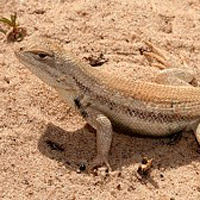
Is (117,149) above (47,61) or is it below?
below

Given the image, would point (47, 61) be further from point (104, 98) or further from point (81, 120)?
point (81, 120)

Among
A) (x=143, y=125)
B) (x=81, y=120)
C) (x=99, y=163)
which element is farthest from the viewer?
(x=81, y=120)

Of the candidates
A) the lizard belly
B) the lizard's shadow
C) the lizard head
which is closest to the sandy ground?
the lizard's shadow

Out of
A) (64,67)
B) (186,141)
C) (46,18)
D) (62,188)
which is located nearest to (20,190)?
(62,188)

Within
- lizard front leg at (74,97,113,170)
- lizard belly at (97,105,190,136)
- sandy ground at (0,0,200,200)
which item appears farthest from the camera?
lizard belly at (97,105,190,136)

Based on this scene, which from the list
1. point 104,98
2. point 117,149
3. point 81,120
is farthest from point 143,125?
point 81,120

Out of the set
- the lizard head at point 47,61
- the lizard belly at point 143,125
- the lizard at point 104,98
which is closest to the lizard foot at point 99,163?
the lizard at point 104,98

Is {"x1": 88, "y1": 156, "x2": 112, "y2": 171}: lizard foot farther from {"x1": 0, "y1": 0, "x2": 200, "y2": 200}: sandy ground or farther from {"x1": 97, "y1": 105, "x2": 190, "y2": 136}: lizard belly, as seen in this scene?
{"x1": 97, "y1": 105, "x2": 190, "y2": 136}: lizard belly
